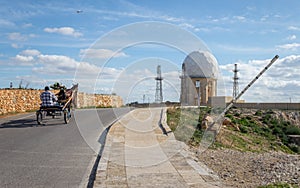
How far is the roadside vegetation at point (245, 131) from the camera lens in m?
16.1

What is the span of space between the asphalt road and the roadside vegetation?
4299mm

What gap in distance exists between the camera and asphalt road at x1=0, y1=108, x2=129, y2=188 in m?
7.09

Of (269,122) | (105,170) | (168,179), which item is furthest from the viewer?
(269,122)

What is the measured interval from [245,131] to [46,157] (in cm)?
1701

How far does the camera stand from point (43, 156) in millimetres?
9391

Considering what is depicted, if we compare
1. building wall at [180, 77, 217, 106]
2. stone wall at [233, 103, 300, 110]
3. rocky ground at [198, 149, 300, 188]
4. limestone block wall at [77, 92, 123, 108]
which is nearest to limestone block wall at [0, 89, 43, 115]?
limestone block wall at [77, 92, 123, 108]

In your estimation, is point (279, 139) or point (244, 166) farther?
Answer: point (279, 139)

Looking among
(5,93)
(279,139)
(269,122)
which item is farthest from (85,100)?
(279,139)

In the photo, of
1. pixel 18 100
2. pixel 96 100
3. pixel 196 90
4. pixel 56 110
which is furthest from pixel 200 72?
pixel 56 110

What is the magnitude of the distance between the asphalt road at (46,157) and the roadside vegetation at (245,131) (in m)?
4.30

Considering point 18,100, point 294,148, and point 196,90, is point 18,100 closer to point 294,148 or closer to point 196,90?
point 294,148

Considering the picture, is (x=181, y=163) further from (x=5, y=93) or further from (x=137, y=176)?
(x=5, y=93)

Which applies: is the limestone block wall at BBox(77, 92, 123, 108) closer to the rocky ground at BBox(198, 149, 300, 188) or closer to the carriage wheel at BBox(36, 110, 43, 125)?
the carriage wheel at BBox(36, 110, 43, 125)

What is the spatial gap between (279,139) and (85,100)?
77.4 ft
